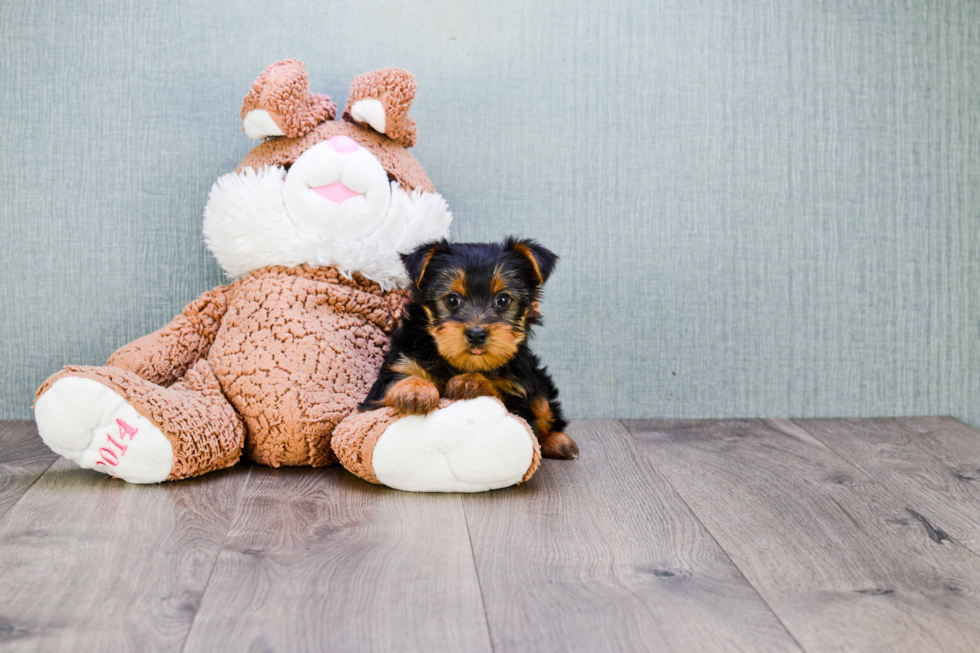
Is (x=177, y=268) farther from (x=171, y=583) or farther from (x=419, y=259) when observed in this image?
(x=171, y=583)

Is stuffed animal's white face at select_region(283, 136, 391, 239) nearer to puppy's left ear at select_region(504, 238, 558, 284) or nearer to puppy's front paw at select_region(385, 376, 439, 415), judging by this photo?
puppy's left ear at select_region(504, 238, 558, 284)

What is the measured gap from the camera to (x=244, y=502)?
6.08 ft

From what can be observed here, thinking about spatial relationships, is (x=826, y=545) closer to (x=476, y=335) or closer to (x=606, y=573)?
(x=606, y=573)

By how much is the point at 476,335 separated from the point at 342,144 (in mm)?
736

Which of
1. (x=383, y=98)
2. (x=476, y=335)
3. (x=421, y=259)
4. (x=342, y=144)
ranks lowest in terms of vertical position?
(x=476, y=335)

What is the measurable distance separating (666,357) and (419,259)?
1082 millimetres

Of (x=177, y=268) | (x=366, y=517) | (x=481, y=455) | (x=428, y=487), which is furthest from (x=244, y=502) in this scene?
(x=177, y=268)

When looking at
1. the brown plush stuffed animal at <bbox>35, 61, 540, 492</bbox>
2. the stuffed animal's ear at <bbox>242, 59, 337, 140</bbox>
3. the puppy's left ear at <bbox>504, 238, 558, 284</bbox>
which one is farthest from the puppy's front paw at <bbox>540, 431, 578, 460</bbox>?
the stuffed animal's ear at <bbox>242, 59, 337, 140</bbox>

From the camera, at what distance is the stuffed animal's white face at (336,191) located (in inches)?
87.4

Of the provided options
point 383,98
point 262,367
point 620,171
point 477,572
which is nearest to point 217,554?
point 477,572

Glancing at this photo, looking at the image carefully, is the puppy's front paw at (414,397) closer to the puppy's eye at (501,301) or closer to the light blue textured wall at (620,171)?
the puppy's eye at (501,301)

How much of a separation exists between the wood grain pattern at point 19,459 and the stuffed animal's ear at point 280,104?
1034 mm

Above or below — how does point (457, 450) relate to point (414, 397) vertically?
below

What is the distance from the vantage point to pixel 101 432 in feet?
6.15
